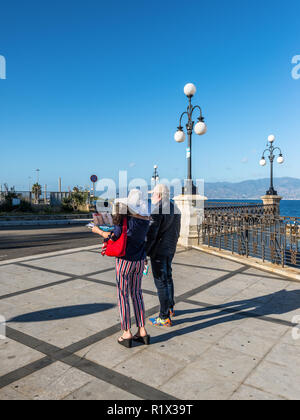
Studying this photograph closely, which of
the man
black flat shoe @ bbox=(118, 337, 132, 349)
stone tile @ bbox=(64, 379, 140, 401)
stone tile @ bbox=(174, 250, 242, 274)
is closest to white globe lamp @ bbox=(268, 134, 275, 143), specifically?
stone tile @ bbox=(174, 250, 242, 274)

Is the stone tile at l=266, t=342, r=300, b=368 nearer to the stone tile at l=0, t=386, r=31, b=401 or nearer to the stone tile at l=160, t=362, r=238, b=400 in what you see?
the stone tile at l=160, t=362, r=238, b=400

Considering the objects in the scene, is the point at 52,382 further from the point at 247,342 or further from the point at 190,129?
the point at 190,129

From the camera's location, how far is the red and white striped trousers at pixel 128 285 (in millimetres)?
3379

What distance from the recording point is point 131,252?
3.35 metres

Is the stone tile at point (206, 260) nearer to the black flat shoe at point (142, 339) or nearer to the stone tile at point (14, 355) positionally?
the black flat shoe at point (142, 339)

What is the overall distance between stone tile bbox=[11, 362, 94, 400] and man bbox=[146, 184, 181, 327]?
1.44 metres

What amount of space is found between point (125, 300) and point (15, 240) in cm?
1067

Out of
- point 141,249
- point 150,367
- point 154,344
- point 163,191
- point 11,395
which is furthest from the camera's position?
point 163,191

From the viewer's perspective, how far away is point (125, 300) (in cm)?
344

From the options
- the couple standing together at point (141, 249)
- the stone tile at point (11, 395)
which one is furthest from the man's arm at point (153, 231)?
the stone tile at point (11, 395)

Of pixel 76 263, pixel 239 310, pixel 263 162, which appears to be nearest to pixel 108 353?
pixel 239 310

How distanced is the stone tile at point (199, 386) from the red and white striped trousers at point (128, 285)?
83 cm

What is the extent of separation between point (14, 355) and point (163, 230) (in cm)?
223

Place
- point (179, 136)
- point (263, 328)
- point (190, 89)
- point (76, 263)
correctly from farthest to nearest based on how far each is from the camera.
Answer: point (179, 136)
point (190, 89)
point (76, 263)
point (263, 328)
